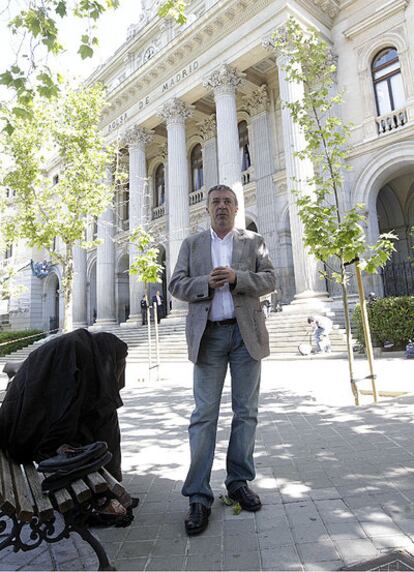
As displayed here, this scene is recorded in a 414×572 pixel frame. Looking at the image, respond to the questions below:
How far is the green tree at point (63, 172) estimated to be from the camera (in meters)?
12.0

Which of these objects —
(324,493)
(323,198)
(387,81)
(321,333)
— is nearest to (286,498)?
(324,493)

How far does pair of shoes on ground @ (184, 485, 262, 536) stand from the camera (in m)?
2.29

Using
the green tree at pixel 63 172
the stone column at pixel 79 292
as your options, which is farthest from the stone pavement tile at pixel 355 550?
the stone column at pixel 79 292

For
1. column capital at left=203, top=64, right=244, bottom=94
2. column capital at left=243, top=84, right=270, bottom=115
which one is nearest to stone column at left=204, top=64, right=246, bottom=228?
column capital at left=203, top=64, right=244, bottom=94

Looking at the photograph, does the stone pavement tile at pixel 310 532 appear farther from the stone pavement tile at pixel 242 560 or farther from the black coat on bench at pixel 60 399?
the black coat on bench at pixel 60 399

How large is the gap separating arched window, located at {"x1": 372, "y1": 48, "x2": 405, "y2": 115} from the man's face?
1515cm

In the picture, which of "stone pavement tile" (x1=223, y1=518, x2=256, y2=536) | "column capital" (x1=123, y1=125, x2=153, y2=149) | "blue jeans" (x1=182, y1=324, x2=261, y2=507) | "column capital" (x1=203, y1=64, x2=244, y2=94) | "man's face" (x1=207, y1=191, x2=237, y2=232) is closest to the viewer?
"stone pavement tile" (x1=223, y1=518, x2=256, y2=536)

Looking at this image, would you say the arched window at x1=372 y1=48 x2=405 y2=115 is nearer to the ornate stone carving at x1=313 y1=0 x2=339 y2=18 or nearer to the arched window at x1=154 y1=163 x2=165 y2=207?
the ornate stone carving at x1=313 y1=0 x2=339 y2=18

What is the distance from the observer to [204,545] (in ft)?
7.12

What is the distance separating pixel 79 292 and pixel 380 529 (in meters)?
24.8

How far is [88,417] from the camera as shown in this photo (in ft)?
8.52

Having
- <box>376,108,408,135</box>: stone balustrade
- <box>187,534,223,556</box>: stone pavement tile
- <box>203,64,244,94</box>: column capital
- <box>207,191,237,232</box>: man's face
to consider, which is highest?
<box>203,64,244,94</box>: column capital

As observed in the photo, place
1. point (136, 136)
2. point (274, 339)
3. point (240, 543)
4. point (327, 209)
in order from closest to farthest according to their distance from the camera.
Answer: point (240, 543) < point (327, 209) < point (274, 339) < point (136, 136)

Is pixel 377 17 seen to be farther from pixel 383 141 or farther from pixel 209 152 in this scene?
pixel 209 152
